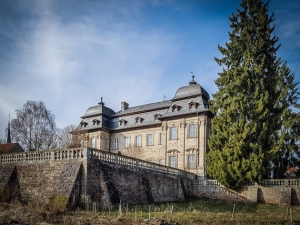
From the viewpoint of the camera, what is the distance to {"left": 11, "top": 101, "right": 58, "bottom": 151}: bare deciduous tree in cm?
3173

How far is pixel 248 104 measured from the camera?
24.0m

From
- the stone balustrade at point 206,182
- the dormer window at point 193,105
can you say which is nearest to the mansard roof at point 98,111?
the dormer window at point 193,105

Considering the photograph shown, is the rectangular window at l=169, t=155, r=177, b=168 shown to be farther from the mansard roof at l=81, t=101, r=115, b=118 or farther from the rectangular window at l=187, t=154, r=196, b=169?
the mansard roof at l=81, t=101, r=115, b=118

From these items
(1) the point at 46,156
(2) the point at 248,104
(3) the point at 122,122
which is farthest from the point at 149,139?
(1) the point at 46,156

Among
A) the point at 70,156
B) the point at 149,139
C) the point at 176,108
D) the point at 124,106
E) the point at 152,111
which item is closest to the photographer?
the point at 70,156

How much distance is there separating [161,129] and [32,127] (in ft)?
50.7

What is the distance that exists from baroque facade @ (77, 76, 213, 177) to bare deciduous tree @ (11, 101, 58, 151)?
6921mm

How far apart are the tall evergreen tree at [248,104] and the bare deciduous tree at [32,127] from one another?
18735 mm

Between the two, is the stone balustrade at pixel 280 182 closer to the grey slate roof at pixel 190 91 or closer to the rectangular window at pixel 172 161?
the rectangular window at pixel 172 161

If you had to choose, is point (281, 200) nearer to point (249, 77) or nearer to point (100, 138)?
point (249, 77)

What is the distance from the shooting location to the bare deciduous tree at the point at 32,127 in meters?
31.7

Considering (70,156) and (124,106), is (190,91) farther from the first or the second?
(70,156)

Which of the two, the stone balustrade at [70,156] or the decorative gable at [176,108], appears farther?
the decorative gable at [176,108]

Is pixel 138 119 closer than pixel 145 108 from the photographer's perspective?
Yes
